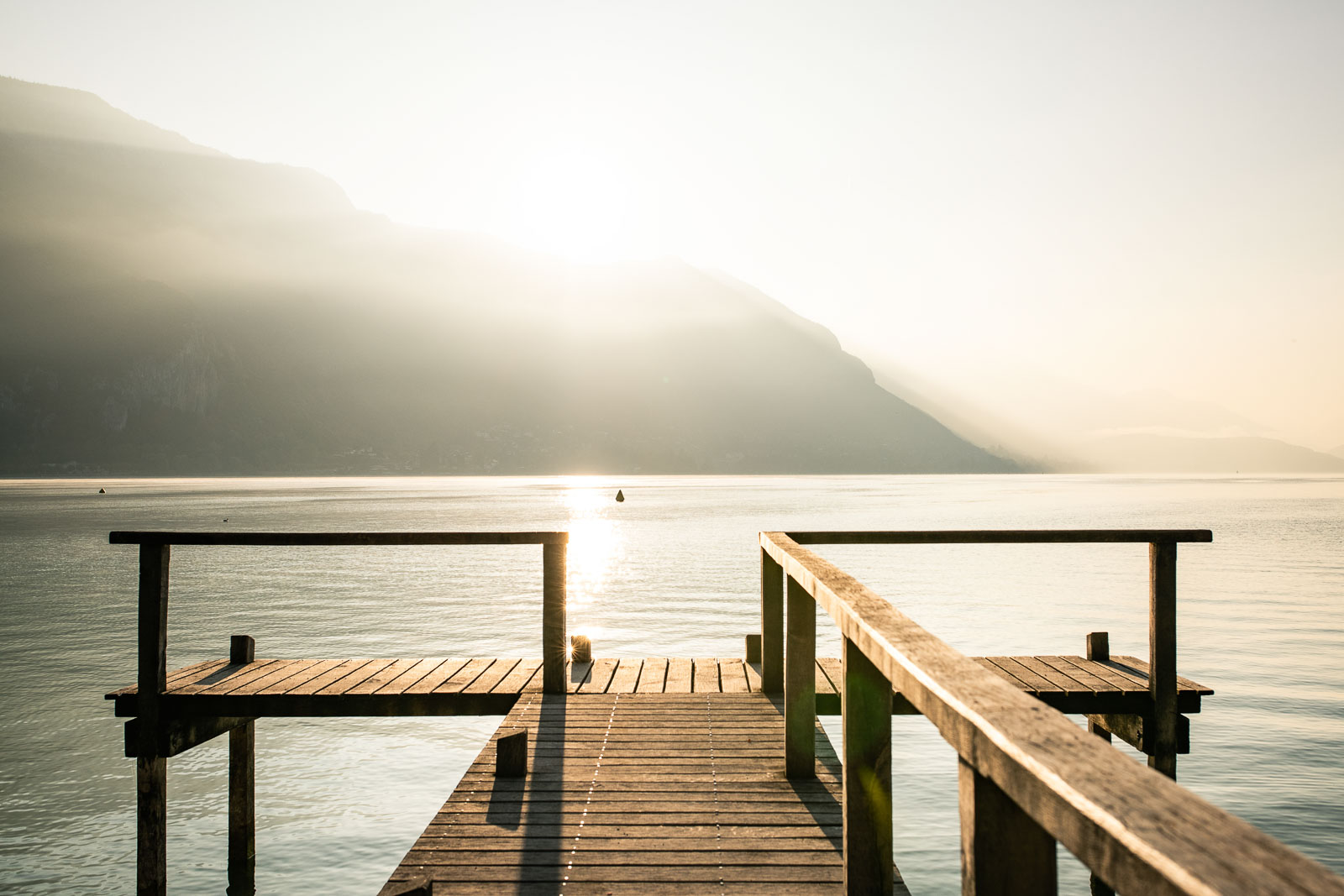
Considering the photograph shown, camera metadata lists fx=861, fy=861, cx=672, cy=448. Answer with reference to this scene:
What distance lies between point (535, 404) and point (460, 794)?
197 metres

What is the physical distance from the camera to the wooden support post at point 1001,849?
4.73 feet

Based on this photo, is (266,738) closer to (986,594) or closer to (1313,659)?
(1313,659)

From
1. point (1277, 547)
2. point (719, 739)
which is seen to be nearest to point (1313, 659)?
point (719, 739)

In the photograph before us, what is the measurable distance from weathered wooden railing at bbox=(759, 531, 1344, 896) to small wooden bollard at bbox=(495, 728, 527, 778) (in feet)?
7.62

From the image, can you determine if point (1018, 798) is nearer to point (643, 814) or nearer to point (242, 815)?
→ point (643, 814)

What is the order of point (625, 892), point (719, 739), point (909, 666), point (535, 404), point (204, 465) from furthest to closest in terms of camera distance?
point (535, 404) → point (204, 465) → point (719, 739) → point (625, 892) → point (909, 666)

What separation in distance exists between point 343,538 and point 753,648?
340cm

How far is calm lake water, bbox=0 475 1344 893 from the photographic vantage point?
9180 millimetres

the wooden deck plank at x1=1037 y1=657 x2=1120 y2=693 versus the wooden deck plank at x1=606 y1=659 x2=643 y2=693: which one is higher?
the wooden deck plank at x1=1037 y1=657 x2=1120 y2=693

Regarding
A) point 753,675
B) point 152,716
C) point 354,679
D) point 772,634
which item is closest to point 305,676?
point 354,679

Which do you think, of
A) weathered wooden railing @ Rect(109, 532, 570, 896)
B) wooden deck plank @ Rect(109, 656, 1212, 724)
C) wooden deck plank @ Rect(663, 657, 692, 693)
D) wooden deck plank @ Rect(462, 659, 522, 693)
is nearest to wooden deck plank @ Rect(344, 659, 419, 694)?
wooden deck plank @ Rect(109, 656, 1212, 724)

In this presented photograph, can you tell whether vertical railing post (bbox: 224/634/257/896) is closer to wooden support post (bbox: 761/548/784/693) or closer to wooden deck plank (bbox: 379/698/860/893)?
wooden deck plank (bbox: 379/698/860/893)

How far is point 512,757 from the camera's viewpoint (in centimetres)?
462

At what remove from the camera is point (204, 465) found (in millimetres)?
163625
